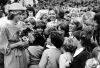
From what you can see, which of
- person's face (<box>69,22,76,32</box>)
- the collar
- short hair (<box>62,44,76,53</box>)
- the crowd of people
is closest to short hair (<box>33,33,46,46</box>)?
the crowd of people

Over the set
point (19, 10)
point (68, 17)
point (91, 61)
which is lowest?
point (68, 17)

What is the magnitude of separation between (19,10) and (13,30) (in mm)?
375

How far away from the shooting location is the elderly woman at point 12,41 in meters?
5.69

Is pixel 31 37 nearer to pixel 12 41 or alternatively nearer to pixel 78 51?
pixel 12 41

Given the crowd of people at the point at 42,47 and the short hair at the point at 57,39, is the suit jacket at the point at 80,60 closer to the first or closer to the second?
the crowd of people at the point at 42,47

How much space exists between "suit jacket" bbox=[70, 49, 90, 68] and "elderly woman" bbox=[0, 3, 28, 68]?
1.08 meters

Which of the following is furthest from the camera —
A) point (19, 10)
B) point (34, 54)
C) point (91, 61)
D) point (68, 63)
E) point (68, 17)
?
point (68, 17)

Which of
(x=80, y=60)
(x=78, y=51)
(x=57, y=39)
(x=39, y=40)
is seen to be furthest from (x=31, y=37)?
(x=80, y=60)

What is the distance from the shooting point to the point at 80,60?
5.16 meters

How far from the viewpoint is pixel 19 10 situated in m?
5.74

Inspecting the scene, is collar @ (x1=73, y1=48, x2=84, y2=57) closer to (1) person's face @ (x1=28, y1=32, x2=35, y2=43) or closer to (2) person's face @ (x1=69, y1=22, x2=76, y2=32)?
(1) person's face @ (x1=28, y1=32, x2=35, y2=43)

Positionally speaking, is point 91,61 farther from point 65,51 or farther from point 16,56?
point 16,56

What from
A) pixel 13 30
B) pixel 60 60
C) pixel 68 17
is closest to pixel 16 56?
pixel 13 30

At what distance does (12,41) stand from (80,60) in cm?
135
